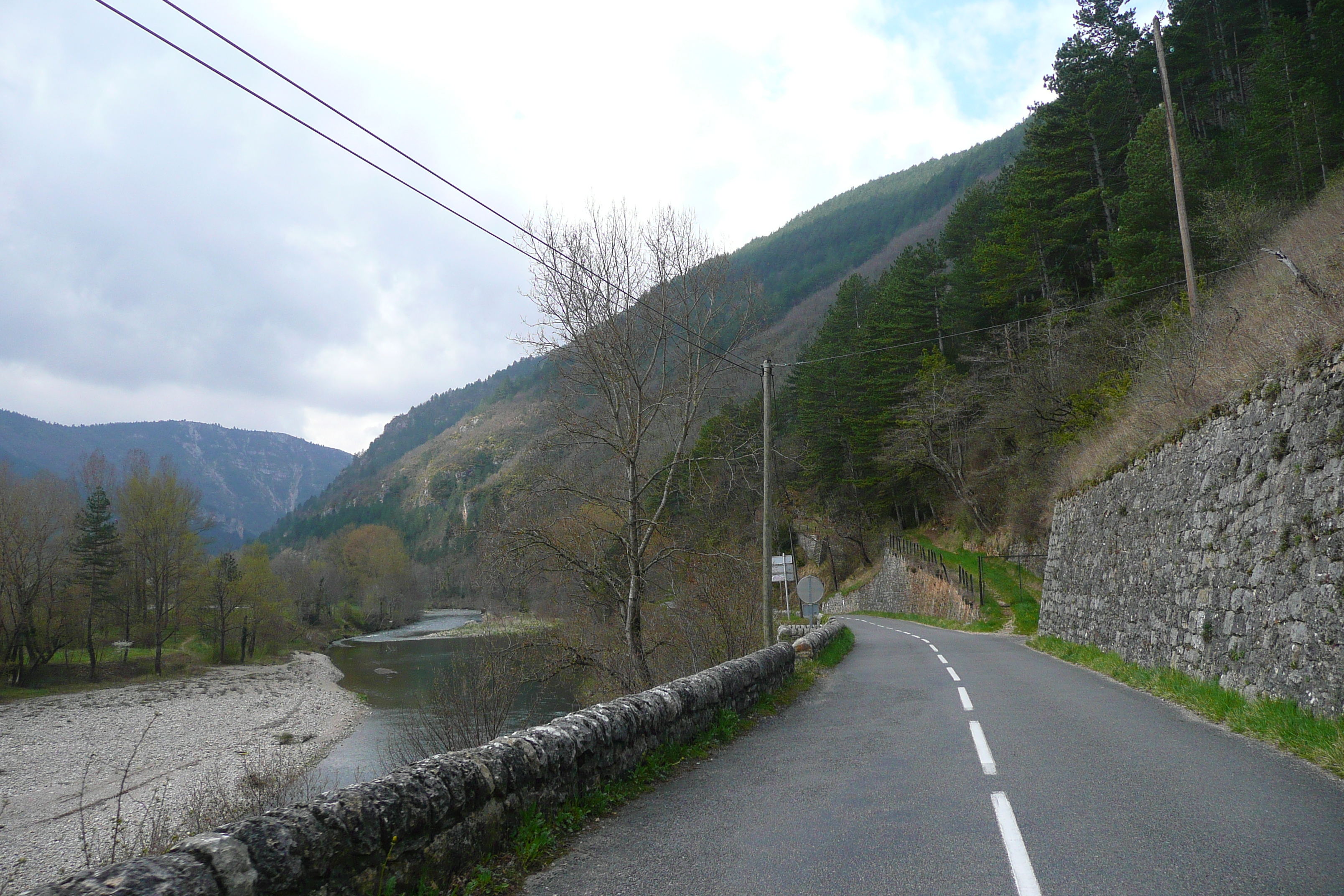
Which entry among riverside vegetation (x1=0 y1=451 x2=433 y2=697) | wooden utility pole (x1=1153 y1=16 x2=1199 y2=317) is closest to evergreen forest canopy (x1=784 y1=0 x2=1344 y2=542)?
wooden utility pole (x1=1153 y1=16 x2=1199 y2=317)

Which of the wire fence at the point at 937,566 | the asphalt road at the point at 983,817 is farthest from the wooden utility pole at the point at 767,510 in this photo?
the wire fence at the point at 937,566

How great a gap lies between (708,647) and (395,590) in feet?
270

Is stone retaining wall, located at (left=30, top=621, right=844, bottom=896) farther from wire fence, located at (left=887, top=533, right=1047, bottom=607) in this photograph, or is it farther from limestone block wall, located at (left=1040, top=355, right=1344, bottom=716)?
wire fence, located at (left=887, top=533, right=1047, bottom=607)

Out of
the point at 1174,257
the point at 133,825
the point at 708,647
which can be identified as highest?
the point at 1174,257

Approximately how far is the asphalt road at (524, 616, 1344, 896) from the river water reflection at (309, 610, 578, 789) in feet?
11.2

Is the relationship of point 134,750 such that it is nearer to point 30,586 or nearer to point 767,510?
point 767,510

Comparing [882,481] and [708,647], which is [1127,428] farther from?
[882,481]

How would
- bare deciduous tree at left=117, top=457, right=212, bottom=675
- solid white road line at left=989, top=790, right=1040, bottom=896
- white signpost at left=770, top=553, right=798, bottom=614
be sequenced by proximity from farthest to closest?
bare deciduous tree at left=117, top=457, right=212, bottom=675 < white signpost at left=770, top=553, right=798, bottom=614 < solid white road line at left=989, top=790, right=1040, bottom=896

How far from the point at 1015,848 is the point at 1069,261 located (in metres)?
39.2

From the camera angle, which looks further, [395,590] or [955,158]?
[955,158]

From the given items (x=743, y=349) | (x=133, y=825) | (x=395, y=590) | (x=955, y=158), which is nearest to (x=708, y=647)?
(x=743, y=349)

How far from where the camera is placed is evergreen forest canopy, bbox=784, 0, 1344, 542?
955 inches

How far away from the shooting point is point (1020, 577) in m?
31.2

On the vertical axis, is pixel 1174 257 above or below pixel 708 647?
above
